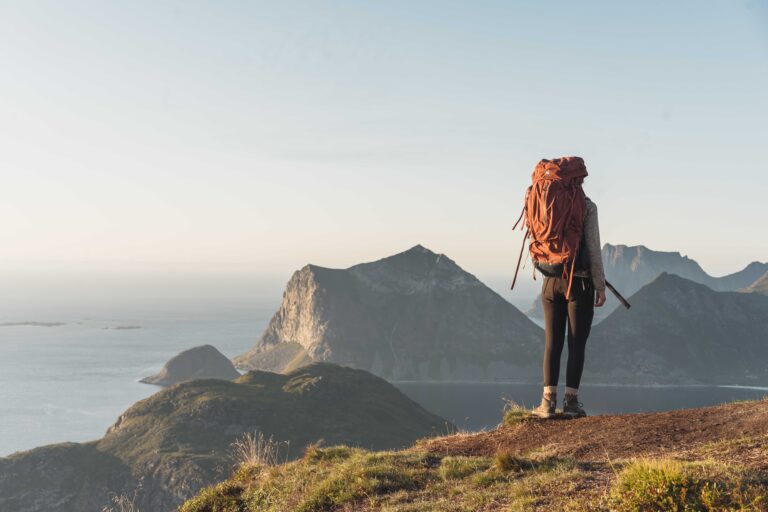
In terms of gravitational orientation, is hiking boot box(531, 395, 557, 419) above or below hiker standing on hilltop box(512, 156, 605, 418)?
below

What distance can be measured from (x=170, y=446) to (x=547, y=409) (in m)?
177

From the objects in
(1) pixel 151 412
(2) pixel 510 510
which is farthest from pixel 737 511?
(1) pixel 151 412

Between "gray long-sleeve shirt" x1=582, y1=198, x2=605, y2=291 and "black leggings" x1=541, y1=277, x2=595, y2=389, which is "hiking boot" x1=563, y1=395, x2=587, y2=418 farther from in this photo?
"gray long-sleeve shirt" x1=582, y1=198, x2=605, y2=291

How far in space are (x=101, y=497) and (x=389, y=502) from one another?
168 metres

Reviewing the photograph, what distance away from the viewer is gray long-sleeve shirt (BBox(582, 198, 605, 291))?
10383 millimetres

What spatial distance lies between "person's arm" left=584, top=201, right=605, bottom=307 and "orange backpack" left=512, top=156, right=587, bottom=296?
15 cm

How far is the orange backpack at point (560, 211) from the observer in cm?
1054

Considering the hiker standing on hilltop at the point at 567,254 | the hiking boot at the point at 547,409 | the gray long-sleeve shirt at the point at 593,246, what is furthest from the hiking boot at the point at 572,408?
the gray long-sleeve shirt at the point at 593,246

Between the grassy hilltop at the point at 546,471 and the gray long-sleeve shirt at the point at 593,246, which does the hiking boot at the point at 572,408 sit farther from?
the gray long-sleeve shirt at the point at 593,246

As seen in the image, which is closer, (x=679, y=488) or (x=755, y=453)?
(x=679, y=488)

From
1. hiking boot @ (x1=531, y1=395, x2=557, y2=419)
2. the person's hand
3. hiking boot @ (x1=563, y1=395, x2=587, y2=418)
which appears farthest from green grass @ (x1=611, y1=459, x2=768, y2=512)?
hiking boot @ (x1=531, y1=395, x2=557, y2=419)

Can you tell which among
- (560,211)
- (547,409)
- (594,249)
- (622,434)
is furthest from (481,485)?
(560,211)

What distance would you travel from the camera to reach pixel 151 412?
192 metres

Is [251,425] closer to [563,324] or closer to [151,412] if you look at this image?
[151,412]
